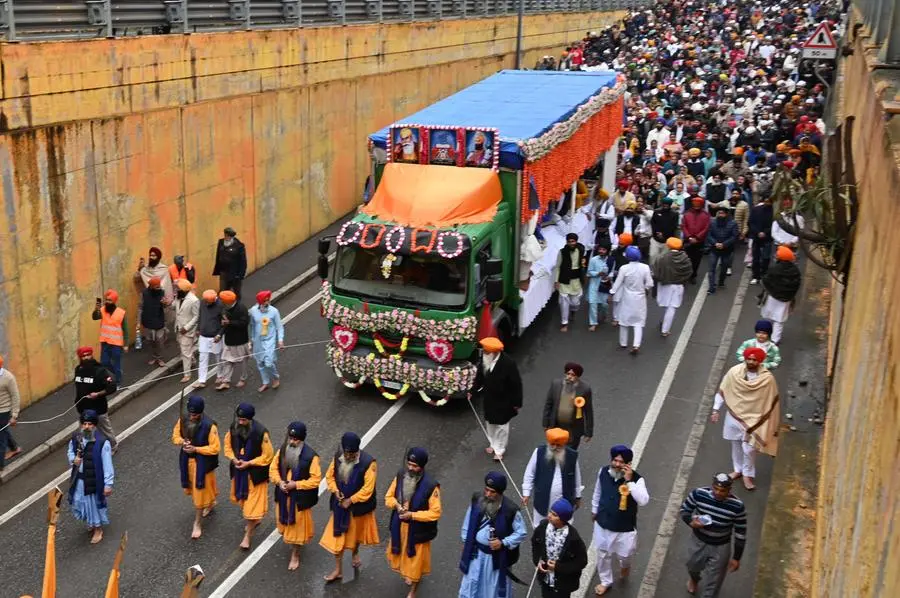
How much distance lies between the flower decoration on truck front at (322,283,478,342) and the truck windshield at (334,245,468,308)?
21 centimetres

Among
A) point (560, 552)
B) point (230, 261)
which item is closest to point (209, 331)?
point (230, 261)

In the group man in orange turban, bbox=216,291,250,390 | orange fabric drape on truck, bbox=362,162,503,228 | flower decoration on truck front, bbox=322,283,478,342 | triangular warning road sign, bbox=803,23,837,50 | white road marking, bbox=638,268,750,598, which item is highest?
triangular warning road sign, bbox=803,23,837,50

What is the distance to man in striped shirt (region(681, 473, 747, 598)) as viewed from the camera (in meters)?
8.14

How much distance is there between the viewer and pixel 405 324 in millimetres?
12164

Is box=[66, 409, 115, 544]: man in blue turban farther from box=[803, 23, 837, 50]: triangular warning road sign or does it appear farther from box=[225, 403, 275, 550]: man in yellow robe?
box=[803, 23, 837, 50]: triangular warning road sign

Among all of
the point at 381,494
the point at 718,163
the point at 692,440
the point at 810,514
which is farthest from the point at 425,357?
the point at 718,163

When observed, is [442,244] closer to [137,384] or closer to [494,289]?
[494,289]

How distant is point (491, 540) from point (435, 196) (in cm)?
578

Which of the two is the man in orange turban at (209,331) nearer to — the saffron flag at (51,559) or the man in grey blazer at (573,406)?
the man in grey blazer at (573,406)

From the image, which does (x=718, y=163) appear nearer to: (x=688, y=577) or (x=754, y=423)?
(x=754, y=423)

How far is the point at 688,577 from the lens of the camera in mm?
8992

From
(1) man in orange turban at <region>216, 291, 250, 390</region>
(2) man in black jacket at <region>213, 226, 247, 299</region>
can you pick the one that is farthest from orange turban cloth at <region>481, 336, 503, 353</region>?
(2) man in black jacket at <region>213, 226, 247, 299</region>

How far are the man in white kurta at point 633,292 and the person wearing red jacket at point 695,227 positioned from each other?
2185mm

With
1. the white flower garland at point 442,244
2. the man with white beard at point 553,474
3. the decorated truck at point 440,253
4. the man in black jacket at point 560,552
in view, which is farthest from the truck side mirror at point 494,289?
the man in black jacket at point 560,552
